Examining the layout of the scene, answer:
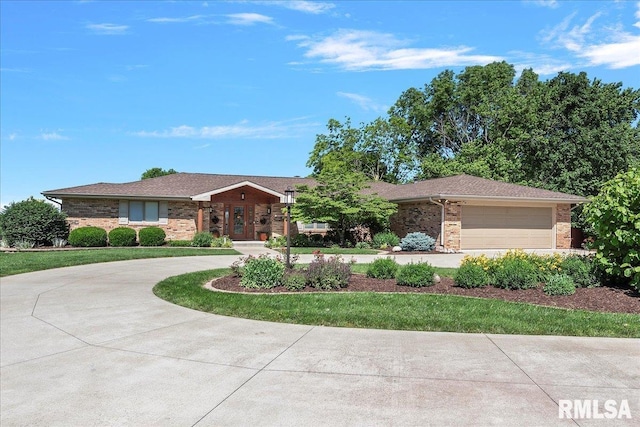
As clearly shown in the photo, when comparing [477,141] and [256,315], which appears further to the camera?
[477,141]

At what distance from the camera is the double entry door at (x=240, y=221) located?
25.6 m

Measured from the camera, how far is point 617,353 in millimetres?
5195

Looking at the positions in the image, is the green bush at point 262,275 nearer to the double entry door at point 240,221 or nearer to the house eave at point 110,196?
the house eave at point 110,196

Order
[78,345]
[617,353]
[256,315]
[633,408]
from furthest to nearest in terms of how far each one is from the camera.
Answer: [256,315] < [78,345] < [617,353] < [633,408]

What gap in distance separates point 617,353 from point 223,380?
14.4ft

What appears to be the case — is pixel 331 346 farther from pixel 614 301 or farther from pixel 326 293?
pixel 614 301

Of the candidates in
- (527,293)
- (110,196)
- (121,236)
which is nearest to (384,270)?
(527,293)

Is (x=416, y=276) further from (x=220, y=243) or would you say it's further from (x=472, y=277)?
(x=220, y=243)

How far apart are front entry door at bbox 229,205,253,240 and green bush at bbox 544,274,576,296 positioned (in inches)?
752

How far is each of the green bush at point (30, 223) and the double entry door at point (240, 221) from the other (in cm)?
829

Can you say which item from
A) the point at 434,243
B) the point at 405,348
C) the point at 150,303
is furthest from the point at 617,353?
the point at 434,243

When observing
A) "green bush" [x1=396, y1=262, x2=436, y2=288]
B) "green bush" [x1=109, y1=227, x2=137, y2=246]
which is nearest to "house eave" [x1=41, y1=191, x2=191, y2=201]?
"green bush" [x1=109, y1=227, x2=137, y2=246]

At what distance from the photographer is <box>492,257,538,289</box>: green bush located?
360 inches

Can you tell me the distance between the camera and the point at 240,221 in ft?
84.8
